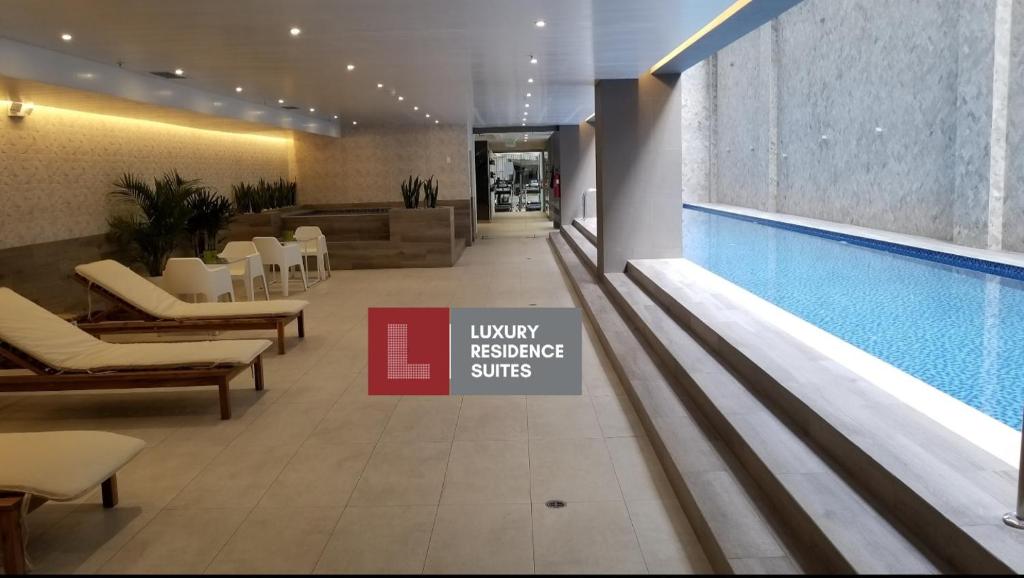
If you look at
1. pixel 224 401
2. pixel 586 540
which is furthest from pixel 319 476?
pixel 586 540

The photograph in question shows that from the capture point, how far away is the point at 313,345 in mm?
7324

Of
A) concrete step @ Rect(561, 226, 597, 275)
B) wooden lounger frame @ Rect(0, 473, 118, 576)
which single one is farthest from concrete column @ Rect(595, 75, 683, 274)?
wooden lounger frame @ Rect(0, 473, 118, 576)

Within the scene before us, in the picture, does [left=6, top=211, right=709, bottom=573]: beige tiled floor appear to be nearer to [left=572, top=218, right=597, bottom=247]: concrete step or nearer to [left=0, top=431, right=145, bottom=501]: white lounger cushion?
[left=0, top=431, right=145, bottom=501]: white lounger cushion

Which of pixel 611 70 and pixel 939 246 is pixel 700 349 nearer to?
pixel 611 70

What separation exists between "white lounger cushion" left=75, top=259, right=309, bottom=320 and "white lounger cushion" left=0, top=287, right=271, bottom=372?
1.21 meters

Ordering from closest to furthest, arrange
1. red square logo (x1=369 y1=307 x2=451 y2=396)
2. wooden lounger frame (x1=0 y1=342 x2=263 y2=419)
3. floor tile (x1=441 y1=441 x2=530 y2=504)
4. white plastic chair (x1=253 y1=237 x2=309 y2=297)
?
floor tile (x1=441 y1=441 x2=530 y2=504) → wooden lounger frame (x1=0 y1=342 x2=263 y2=419) → red square logo (x1=369 y1=307 x2=451 y2=396) → white plastic chair (x1=253 y1=237 x2=309 y2=297)

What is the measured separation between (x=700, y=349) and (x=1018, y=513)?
3.13 meters

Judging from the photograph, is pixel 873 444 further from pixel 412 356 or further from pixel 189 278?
pixel 189 278

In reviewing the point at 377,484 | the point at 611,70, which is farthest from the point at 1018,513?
the point at 611,70

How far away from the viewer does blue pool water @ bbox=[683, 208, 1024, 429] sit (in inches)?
205

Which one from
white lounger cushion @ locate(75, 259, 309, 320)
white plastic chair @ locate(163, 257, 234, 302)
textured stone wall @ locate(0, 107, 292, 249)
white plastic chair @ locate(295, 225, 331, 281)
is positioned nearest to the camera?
white lounger cushion @ locate(75, 259, 309, 320)

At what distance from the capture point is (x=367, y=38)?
679cm

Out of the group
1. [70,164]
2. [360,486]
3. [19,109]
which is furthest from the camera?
[70,164]

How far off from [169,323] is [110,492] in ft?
10.8
